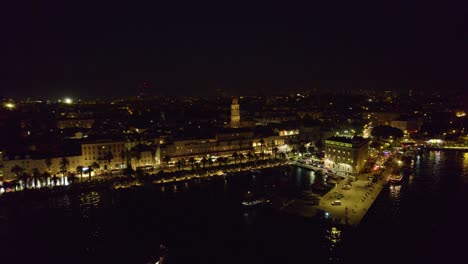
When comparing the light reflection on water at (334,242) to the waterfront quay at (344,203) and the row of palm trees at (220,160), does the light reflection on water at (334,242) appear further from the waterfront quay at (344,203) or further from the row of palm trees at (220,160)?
the row of palm trees at (220,160)

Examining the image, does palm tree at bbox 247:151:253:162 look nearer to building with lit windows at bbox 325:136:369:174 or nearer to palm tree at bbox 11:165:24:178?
building with lit windows at bbox 325:136:369:174

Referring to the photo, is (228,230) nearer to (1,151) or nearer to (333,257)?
(333,257)

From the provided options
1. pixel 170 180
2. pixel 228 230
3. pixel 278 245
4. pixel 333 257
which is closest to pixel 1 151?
pixel 170 180

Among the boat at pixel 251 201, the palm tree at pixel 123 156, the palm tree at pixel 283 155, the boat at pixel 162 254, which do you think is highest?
the palm tree at pixel 123 156

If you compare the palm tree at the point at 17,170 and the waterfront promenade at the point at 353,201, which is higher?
the palm tree at the point at 17,170

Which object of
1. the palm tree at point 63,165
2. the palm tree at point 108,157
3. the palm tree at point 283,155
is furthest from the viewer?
the palm tree at point 283,155

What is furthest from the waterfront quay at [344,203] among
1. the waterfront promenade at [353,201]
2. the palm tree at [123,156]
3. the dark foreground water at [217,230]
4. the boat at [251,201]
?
the palm tree at [123,156]

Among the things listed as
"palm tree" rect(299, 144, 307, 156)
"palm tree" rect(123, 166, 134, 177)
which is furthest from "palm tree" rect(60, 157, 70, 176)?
"palm tree" rect(299, 144, 307, 156)

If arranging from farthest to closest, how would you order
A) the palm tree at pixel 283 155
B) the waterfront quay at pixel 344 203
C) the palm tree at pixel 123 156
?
the palm tree at pixel 283 155, the palm tree at pixel 123 156, the waterfront quay at pixel 344 203
